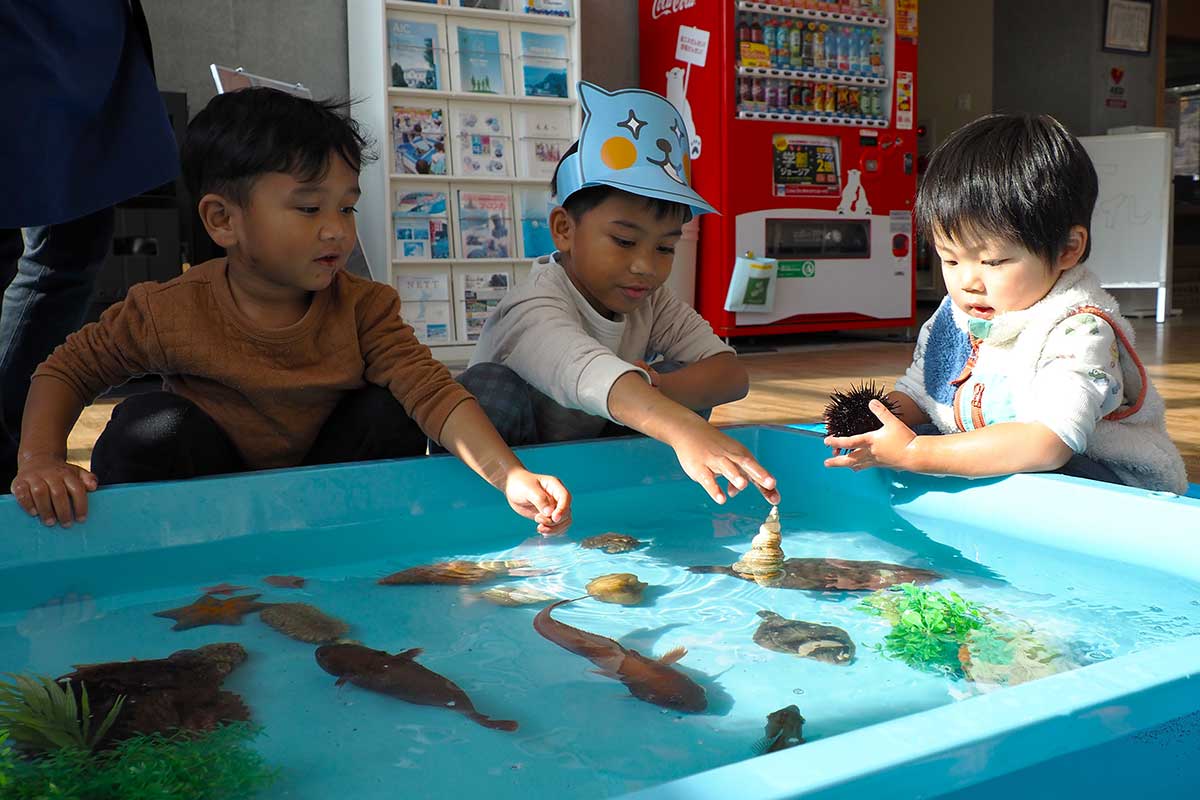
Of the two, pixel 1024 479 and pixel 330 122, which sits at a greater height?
pixel 330 122

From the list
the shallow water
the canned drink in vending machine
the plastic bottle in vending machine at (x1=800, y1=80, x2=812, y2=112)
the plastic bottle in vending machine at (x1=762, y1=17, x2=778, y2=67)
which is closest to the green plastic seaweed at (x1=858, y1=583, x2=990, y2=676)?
the shallow water

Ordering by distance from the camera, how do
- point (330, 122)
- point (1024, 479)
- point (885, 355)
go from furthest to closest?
point (885, 355)
point (330, 122)
point (1024, 479)

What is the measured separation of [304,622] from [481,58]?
156 inches

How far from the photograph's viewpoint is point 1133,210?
6.62 m

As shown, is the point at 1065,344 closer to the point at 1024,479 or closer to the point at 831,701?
the point at 1024,479

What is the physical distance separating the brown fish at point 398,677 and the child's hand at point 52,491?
1.29 feet

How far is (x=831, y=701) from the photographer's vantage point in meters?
0.86

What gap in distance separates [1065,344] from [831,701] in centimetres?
69

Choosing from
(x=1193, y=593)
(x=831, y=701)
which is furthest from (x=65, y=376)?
(x=1193, y=593)

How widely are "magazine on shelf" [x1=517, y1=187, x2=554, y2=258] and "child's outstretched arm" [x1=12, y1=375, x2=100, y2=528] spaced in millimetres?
3555

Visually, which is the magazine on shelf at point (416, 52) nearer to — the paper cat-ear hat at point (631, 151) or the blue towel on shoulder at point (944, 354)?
the paper cat-ear hat at point (631, 151)

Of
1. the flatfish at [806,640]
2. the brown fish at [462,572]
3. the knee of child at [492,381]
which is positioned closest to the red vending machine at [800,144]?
the knee of child at [492,381]

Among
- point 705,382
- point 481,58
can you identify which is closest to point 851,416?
point 705,382

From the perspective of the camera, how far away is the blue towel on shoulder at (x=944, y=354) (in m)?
1.59
